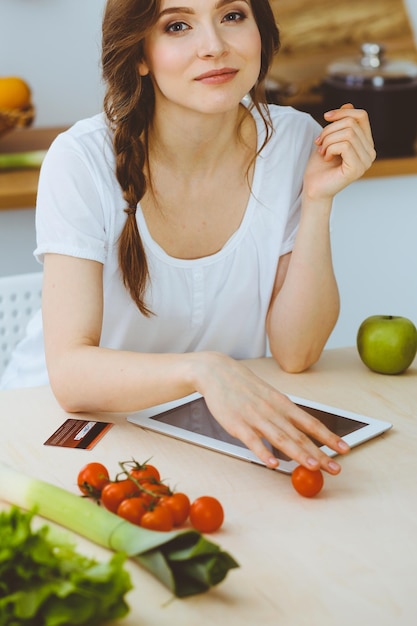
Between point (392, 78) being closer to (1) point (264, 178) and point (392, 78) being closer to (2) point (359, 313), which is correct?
(2) point (359, 313)

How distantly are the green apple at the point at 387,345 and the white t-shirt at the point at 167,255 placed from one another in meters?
0.27

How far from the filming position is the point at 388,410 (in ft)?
4.66

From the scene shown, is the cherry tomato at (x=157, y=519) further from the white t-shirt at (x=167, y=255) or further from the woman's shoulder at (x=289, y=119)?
the woman's shoulder at (x=289, y=119)

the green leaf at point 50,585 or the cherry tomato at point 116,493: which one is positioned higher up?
the green leaf at point 50,585

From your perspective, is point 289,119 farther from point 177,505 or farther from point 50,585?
point 50,585

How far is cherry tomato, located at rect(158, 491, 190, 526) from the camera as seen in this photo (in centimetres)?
105

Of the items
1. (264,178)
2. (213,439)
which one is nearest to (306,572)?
(213,439)

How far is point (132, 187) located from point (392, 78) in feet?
4.29

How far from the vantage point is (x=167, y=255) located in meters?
1.70

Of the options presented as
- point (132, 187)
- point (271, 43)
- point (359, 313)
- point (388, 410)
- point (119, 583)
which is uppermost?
point (271, 43)

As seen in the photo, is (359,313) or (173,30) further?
(359,313)

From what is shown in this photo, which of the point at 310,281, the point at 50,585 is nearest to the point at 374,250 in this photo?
the point at 310,281

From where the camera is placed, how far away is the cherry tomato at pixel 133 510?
1.04 meters

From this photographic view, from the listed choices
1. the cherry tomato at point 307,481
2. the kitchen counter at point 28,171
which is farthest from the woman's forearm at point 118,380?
the kitchen counter at point 28,171
